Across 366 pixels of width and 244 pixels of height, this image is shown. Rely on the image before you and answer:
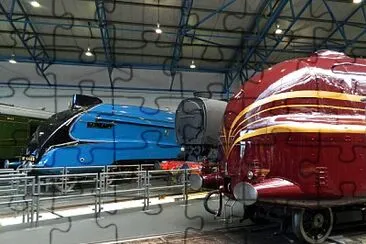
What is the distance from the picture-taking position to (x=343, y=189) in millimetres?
5031

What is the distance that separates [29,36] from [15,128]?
5301 mm

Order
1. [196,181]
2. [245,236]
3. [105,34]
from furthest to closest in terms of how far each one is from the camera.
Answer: [105,34] → [196,181] → [245,236]

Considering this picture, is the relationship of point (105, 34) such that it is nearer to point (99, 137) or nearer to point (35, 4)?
point (35, 4)

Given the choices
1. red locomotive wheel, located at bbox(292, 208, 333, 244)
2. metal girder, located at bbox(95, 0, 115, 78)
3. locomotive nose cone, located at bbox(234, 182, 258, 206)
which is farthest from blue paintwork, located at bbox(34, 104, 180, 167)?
red locomotive wheel, located at bbox(292, 208, 333, 244)

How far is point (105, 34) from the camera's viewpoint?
1634 centimetres

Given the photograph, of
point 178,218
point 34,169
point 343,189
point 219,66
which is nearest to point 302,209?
point 343,189

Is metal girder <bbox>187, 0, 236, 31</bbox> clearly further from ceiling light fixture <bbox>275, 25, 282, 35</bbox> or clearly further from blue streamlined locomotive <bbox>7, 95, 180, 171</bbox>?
blue streamlined locomotive <bbox>7, 95, 180, 171</bbox>

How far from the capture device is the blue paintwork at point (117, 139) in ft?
35.5

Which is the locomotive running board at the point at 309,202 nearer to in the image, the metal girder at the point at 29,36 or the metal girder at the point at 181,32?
the metal girder at the point at 181,32

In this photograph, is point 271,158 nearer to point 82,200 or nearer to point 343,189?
point 343,189

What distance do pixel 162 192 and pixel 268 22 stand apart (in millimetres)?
9591

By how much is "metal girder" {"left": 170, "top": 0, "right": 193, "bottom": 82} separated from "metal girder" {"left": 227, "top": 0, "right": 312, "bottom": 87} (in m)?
2.82

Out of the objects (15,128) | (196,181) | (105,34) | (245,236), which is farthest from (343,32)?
(15,128)

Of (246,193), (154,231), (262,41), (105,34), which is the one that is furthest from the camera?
(262,41)
